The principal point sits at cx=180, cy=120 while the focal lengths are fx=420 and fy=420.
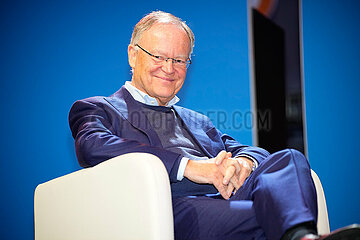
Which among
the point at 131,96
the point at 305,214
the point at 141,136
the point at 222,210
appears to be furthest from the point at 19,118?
the point at 305,214

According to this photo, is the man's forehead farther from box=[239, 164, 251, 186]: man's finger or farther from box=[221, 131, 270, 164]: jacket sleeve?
box=[239, 164, 251, 186]: man's finger

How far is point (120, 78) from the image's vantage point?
2.44 metres

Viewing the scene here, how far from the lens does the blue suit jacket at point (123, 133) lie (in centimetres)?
123

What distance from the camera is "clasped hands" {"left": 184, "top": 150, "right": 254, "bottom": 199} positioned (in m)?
1.25

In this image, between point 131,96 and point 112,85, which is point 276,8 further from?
point 131,96

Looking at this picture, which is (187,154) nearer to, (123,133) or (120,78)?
(123,133)

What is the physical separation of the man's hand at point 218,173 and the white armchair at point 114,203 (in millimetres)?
190

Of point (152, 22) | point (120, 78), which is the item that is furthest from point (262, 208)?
point (120, 78)

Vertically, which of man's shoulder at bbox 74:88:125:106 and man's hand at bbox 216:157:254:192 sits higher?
man's shoulder at bbox 74:88:125:106

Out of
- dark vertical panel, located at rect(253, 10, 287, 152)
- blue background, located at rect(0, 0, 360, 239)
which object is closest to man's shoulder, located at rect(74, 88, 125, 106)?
blue background, located at rect(0, 0, 360, 239)

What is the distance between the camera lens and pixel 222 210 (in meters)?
1.13

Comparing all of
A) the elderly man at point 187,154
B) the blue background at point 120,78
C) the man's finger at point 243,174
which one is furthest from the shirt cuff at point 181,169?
the blue background at point 120,78

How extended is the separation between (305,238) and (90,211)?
0.59 metres

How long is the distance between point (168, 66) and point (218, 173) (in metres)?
0.55
